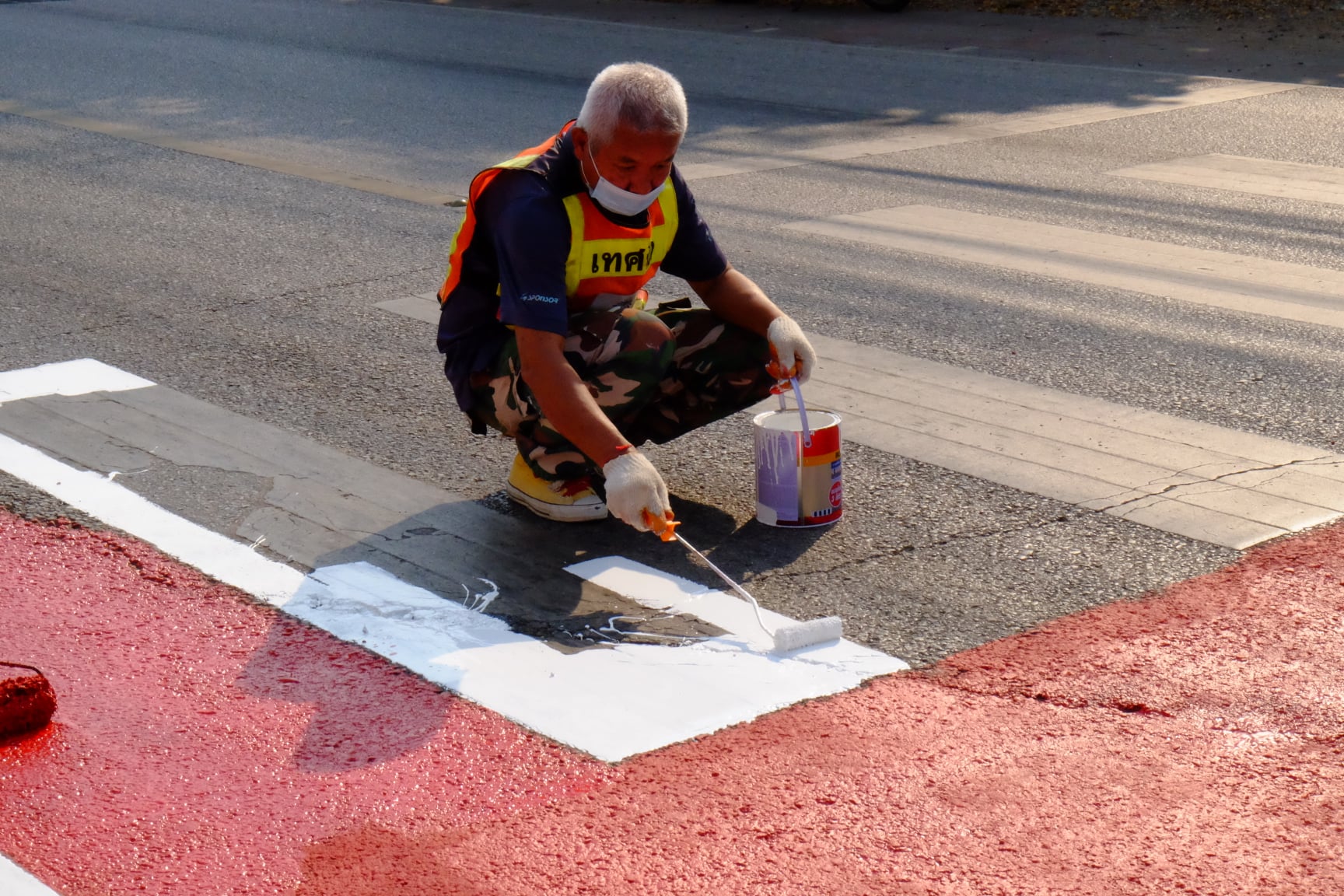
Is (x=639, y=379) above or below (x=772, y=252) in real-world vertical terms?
above

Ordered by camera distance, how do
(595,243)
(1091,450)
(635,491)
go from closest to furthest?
(635,491) → (595,243) → (1091,450)

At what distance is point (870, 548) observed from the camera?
13.4 feet

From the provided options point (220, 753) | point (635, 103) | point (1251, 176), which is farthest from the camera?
point (1251, 176)

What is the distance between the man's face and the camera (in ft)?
12.2

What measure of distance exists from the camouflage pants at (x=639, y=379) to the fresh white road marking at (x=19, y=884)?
69.3 inches

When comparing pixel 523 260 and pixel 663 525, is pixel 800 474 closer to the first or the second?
pixel 663 525

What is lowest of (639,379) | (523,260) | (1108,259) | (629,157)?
(1108,259)

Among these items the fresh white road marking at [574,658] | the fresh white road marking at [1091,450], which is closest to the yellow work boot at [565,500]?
the fresh white road marking at [574,658]

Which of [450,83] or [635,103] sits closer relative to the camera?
[635,103]

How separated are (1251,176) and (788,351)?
19.5 ft

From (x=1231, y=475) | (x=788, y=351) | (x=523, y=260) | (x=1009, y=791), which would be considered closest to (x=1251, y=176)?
(x=1231, y=475)

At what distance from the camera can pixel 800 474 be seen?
414 centimetres

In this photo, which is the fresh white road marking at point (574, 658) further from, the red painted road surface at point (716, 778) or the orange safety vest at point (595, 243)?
the orange safety vest at point (595, 243)

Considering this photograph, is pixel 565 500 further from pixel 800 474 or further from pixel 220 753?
pixel 220 753
